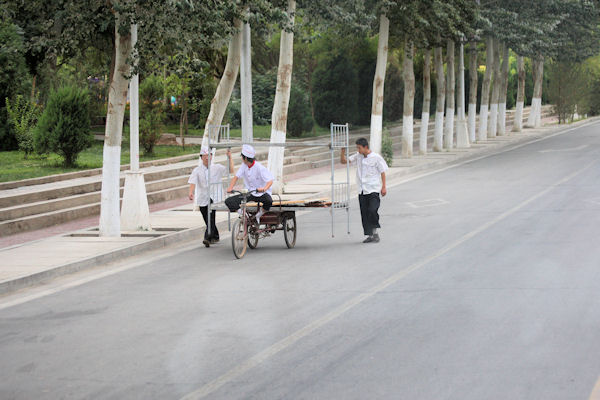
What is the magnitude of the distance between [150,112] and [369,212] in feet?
53.6

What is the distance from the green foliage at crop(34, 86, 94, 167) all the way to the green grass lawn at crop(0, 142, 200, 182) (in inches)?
20.0

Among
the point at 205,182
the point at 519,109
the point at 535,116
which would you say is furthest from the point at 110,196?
the point at 535,116

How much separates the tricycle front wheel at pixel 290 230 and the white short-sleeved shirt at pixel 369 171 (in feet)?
4.53

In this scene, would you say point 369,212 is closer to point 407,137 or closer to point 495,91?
point 407,137

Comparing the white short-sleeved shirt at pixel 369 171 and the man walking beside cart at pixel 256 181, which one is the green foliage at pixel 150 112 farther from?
the man walking beside cart at pixel 256 181

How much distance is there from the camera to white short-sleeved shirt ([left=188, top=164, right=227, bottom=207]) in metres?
15.9

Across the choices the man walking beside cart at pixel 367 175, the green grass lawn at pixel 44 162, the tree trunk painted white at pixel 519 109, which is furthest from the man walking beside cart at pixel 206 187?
the tree trunk painted white at pixel 519 109

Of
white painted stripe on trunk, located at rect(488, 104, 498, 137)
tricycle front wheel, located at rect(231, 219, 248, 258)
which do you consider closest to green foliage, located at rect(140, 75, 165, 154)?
tricycle front wheel, located at rect(231, 219, 248, 258)

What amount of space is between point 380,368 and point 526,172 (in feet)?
72.0

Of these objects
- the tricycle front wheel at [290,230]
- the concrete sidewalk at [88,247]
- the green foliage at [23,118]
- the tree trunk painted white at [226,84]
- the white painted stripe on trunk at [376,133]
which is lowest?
the concrete sidewalk at [88,247]

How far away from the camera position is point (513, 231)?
15883 millimetres

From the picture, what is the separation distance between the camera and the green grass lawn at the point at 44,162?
23.2 metres

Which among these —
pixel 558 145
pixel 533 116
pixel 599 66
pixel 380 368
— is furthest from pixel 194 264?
pixel 599 66

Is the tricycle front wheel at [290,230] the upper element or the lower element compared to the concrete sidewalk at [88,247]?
upper
